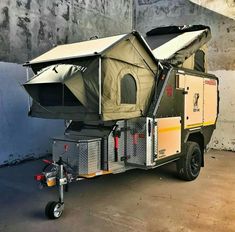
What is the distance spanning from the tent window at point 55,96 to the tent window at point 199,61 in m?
2.86

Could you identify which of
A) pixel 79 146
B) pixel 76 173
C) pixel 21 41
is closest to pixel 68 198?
pixel 76 173

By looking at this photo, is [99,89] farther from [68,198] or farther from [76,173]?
[68,198]

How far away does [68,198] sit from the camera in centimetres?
430

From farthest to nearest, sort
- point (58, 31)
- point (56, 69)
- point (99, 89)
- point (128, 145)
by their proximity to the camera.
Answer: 1. point (58, 31)
2. point (128, 145)
3. point (56, 69)
4. point (99, 89)

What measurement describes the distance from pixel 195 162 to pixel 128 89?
224 centimetres

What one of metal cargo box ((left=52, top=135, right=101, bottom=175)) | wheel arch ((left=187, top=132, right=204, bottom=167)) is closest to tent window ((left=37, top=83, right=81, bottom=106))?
metal cargo box ((left=52, top=135, right=101, bottom=175))

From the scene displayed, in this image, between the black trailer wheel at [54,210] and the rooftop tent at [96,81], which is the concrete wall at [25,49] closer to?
the rooftop tent at [96,81]

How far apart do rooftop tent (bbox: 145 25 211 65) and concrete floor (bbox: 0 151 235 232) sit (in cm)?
205

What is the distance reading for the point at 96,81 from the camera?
11.5 feet

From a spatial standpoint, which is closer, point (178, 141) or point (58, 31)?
point (178, 141)

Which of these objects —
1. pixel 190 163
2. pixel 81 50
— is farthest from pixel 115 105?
pixel 190 163

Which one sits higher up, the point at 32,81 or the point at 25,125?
the point at 32,81

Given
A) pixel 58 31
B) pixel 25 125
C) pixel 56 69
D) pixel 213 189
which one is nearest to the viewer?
pixel 56 69

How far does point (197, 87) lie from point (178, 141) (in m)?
1.12
